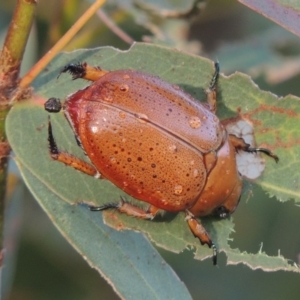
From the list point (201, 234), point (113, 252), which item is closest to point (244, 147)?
point (201, 234)

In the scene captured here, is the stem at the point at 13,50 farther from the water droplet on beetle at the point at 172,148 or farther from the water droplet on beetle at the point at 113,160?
the water droplet on beetle at the point at 172,148

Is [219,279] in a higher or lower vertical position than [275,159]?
lower

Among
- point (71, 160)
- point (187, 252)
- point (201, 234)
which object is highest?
point (71, 160)

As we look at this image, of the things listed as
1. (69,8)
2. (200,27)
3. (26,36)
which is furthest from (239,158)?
(200,27)

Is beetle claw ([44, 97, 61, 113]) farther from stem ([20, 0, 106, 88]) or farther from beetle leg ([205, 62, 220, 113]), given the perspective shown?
beetle leg ([205, 62, 220, 113])

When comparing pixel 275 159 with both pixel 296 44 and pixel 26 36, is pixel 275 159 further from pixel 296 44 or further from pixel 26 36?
pixel 296 44

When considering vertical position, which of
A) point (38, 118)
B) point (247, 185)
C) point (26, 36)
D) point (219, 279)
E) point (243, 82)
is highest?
point (26, 36)

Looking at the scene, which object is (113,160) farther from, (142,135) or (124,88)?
(124,88)
